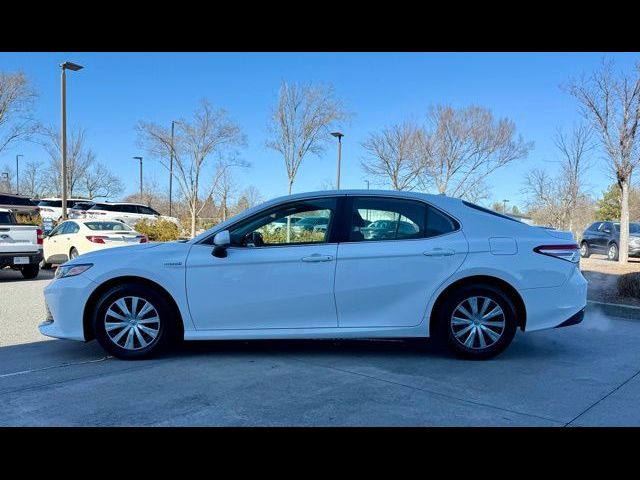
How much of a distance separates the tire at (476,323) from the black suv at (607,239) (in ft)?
50.1

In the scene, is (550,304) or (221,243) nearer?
(221,243)

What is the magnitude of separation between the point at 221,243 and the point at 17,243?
802 cm

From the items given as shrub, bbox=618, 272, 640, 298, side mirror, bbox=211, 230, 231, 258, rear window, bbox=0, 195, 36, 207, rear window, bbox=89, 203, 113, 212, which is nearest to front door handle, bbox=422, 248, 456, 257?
side mirror, bbox=211, 230, 231, 258

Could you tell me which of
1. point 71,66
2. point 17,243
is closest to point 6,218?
point 17,243

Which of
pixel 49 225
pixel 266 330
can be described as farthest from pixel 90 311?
pixel 49 225

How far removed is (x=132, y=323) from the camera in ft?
15.1

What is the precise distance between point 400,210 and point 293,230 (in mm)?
1126

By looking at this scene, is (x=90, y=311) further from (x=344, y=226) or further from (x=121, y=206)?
(x=121, y=206)

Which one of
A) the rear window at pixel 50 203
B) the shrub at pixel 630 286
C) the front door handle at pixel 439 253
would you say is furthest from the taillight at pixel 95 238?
the rear window at pixel 50 203

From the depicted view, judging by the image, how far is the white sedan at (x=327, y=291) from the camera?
456 cm

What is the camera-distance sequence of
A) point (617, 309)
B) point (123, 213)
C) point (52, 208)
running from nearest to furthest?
point (617, 309) < point (123, 213) < point (52, 208)

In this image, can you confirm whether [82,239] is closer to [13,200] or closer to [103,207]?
[13,200]

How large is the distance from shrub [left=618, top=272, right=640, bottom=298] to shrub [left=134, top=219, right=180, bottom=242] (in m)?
16.1
